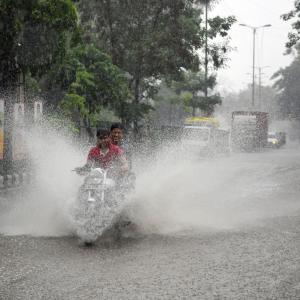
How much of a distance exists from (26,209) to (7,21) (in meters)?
4.12

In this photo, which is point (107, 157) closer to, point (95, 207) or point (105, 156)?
point (105, 156)

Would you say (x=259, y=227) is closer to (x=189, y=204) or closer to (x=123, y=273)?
(x=189, y=204)

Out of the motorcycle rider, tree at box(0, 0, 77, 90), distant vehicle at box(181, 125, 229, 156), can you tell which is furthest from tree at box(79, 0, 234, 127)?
the motorcycle rider

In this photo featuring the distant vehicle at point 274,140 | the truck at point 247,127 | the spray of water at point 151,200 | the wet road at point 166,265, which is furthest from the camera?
the distant vehicle at point 274,140

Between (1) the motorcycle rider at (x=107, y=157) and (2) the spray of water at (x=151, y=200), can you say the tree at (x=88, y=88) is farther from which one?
(1) the motorcycle rider at (x=107, y=157)

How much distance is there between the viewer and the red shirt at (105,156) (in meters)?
9.44

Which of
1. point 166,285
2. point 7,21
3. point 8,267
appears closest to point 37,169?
point 7,21

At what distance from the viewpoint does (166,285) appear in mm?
6234

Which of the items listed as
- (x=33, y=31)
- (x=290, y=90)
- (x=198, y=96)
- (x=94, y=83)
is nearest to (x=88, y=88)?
(x=94, y=83)

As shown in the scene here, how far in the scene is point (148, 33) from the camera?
3181 centimetres

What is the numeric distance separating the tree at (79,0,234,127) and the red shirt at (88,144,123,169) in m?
21.9

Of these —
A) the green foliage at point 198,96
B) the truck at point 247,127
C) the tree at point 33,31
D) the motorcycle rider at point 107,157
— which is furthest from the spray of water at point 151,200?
the truck at point 247,127

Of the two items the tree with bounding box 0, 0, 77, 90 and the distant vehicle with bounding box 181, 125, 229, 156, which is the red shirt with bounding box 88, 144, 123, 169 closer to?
the tree with bounding box 0, 0, 77, 90

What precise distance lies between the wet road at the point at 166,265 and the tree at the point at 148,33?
2109cm
